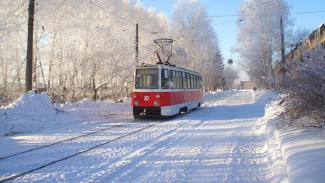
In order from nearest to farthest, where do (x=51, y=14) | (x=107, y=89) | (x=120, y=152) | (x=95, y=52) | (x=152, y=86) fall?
(x=120, y=152) < (x=152, y=86) < (x=51, y=14) < (x=95, y=52) < (x=107, y=89)

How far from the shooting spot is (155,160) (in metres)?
9.03

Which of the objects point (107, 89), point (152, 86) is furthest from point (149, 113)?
point (107, 89)

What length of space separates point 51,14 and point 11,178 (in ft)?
66.5

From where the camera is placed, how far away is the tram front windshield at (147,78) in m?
19.9

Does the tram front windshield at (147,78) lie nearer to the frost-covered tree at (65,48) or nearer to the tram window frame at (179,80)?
the tram window frame at (179,80)

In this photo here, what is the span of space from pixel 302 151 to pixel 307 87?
2.56 meters

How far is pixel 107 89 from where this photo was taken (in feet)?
115

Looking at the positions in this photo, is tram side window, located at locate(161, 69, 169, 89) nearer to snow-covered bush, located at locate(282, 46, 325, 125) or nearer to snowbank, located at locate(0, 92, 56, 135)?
snowbank, located at locate(0, 92, 56, 135)

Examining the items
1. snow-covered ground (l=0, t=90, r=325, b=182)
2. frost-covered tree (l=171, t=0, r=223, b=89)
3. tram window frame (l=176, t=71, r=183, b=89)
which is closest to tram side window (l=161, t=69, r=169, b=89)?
tram window frame (l=176, t=71, r=183, b=89)

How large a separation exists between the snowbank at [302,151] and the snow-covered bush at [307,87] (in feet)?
1.45

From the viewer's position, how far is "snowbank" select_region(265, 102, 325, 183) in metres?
6.04

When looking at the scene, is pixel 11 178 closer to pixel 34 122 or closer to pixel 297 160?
pixel 297 160

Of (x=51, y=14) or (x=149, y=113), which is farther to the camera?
(x=51, y=14)

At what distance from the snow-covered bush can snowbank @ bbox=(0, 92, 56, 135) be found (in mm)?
9115
